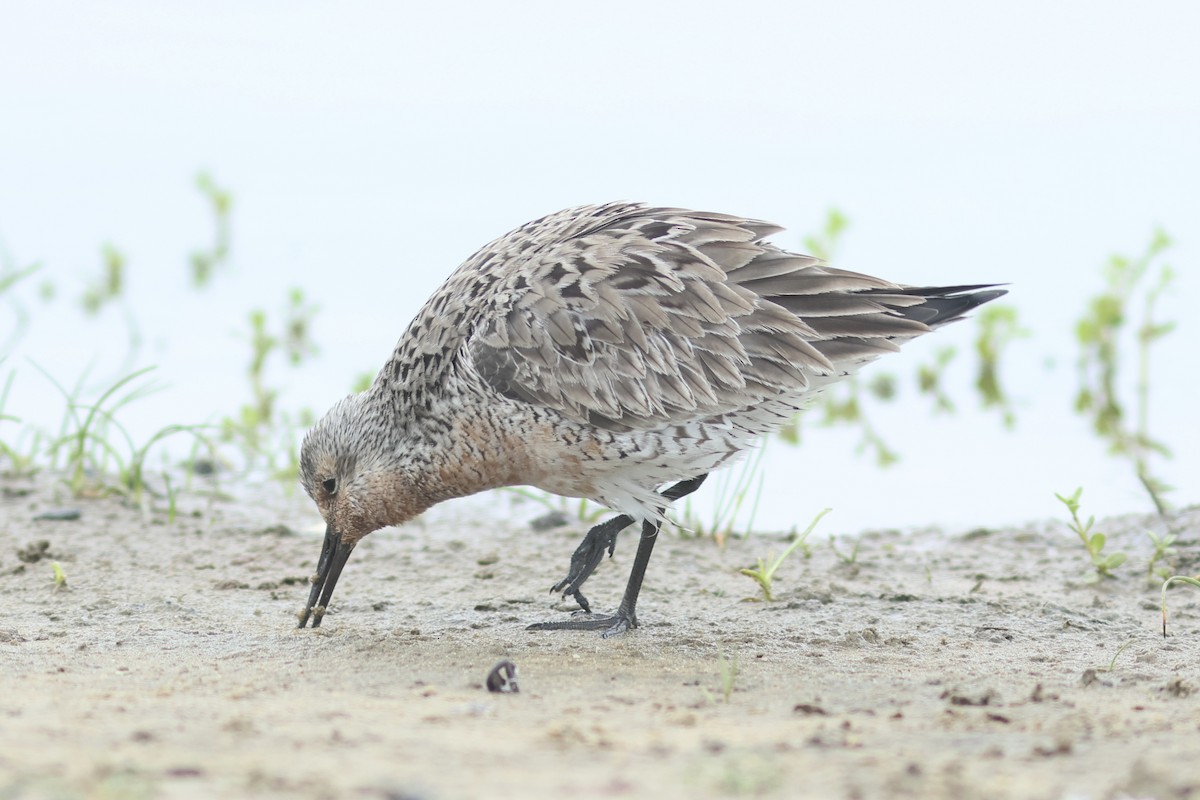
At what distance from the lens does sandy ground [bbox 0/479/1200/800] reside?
3.15m

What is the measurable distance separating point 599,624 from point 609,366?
112cm

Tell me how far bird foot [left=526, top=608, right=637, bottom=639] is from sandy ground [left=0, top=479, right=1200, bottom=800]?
3.4 inches

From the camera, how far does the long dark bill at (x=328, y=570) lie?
18.8 feet

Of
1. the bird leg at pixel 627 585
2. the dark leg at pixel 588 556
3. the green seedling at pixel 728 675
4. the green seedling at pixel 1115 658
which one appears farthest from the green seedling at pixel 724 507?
the green seedling at pixel 1115 658

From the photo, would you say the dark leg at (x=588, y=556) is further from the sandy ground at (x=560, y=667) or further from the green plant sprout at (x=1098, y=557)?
the green plant sprout at (x=1098, y=557)

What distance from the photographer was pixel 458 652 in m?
5.07

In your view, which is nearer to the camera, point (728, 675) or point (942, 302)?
point (728, 675)

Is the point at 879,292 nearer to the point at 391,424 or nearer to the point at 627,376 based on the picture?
the point at 627,376

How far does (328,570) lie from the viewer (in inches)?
233

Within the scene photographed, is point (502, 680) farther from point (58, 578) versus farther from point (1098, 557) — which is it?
point (1098, 557)

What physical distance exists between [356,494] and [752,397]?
1.88 meters

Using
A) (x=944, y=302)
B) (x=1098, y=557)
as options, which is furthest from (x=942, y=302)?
(x=1098, y=557)

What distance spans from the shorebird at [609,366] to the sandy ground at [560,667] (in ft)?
1.72

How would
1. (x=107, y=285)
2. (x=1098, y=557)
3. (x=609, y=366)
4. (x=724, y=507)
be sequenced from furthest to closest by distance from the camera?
(x=107, y=285) → (x=724, y=507) → (x=1098, y=557) → (x=609, y=366)
